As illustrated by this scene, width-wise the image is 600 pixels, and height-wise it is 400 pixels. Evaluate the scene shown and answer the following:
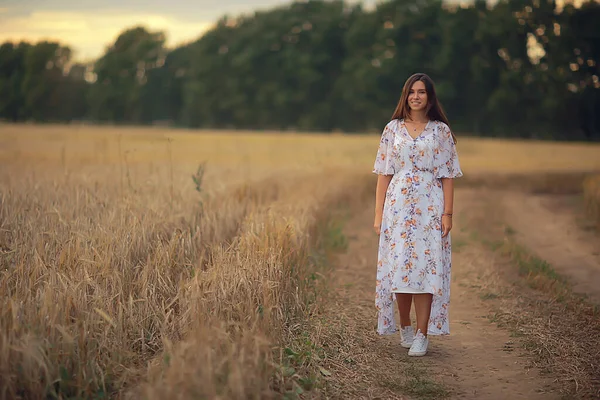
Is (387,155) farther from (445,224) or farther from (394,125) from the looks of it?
(445,224)

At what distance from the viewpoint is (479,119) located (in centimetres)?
4072

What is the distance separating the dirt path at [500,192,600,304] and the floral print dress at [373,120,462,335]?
3.00m

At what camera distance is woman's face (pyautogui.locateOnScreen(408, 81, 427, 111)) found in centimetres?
523

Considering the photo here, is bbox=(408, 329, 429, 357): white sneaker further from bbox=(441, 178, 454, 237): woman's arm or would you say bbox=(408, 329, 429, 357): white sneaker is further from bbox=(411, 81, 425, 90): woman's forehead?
bbox=(411, 81, 425, 90): woman's forehead

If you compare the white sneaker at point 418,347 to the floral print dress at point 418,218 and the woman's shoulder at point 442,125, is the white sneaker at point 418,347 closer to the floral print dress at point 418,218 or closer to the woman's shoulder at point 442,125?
the floral print dress at point 418,218

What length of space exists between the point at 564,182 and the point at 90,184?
53.0ft

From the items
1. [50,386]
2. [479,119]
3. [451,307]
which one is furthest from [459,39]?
[50,386]

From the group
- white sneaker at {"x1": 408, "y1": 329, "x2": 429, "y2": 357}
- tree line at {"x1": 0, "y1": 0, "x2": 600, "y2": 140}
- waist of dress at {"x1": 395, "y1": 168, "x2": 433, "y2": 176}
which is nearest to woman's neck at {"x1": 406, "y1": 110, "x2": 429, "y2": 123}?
waist of dress at {"x1": 395, "y1": 168, "x2": 433, "y2": 176}

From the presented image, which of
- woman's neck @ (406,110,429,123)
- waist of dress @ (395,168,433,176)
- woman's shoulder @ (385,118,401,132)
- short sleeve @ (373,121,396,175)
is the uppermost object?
woman's neck @ (406,110,429,123)

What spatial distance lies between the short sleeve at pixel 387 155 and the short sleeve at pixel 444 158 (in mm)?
348

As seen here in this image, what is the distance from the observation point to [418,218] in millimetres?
5203

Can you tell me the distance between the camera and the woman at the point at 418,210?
5184 mm

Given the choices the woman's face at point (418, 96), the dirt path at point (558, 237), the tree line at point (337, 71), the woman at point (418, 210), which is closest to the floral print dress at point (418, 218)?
the woman at point (418, 210)

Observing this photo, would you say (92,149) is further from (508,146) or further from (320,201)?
(508,146)
